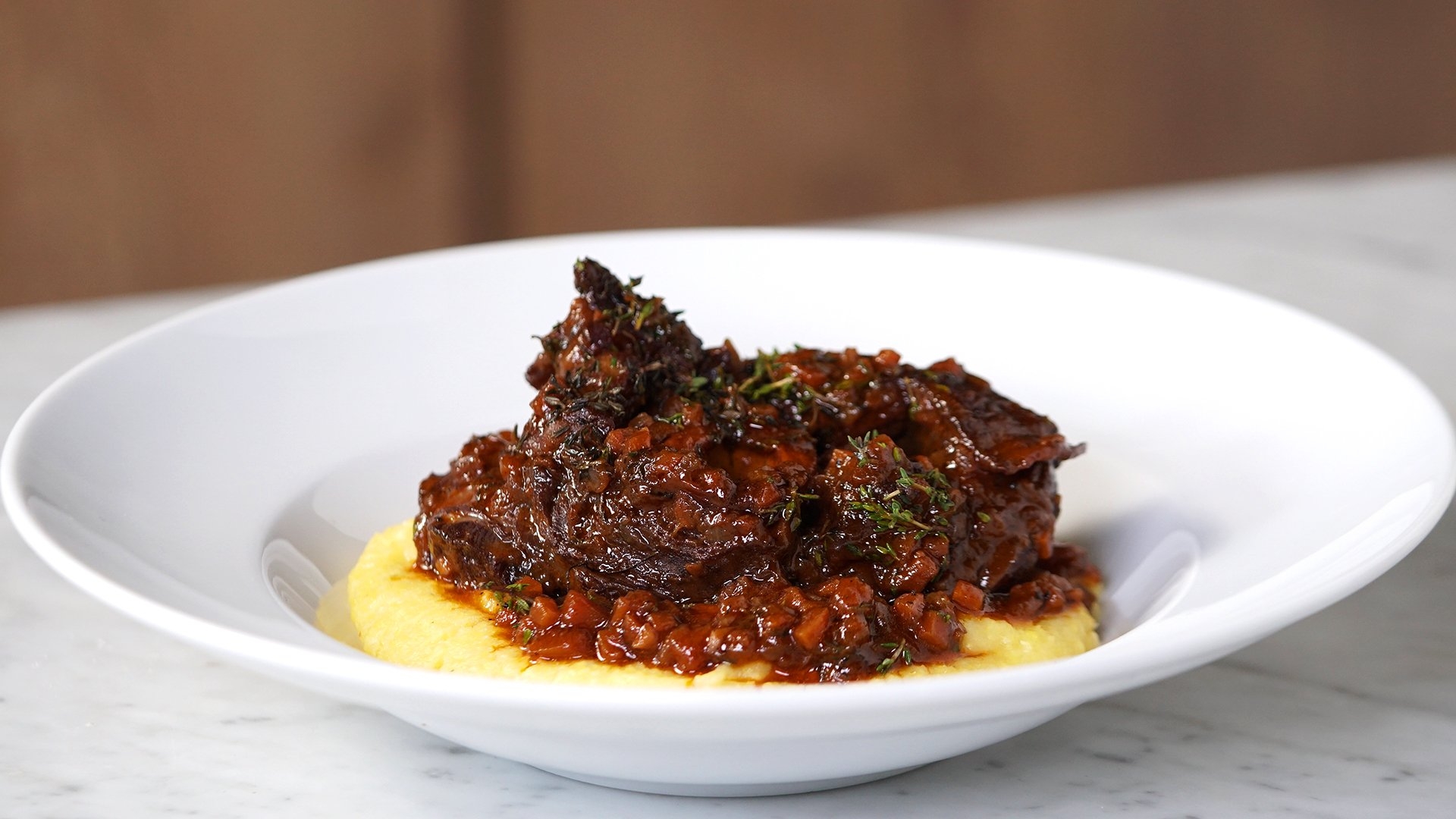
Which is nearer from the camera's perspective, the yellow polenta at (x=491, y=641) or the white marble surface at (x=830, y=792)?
the white marble surface at (x=830, y=792)

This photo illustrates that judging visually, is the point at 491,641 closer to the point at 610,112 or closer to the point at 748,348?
the point at 748,348

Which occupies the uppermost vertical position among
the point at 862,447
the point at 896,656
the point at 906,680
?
the point at 862,447

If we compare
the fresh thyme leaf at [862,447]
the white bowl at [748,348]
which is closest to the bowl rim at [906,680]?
the white bowl at [748,348]

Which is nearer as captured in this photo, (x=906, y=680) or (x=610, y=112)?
(x=906, y=680)

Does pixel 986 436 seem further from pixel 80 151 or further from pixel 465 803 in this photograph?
pixel 80 151

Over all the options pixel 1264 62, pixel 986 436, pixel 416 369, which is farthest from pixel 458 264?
pixel 1264 62

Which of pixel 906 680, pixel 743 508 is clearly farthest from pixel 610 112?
pixel 906 680

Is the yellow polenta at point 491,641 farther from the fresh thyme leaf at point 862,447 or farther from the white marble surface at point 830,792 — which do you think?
the fresh thyme leaf at point 862,447
